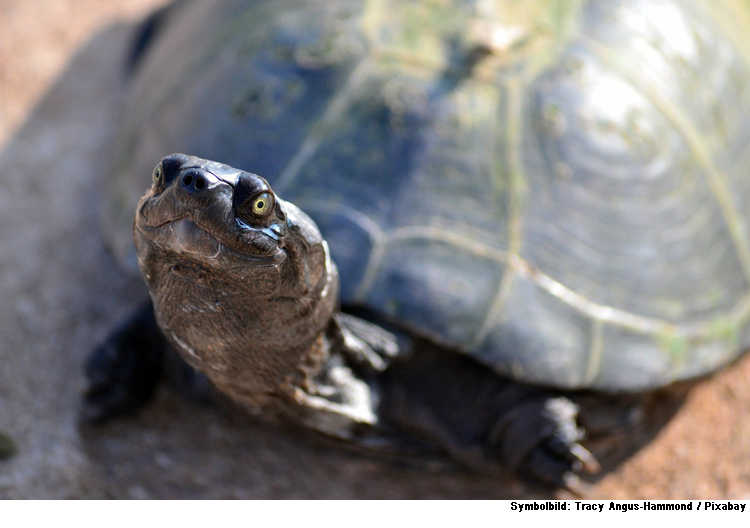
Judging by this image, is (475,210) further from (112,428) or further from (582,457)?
(112,428)

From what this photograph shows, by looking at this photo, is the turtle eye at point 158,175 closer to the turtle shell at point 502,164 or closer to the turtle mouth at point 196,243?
the turtle mouth at point 196,243

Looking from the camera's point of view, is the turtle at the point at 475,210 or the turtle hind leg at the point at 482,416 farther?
the turtle hind leg at the point at 482,416

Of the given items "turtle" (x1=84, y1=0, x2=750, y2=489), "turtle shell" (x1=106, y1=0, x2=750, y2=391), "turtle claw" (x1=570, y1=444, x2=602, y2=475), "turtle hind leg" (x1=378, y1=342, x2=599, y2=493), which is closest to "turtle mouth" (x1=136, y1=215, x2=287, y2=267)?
"turtle" (x1=84, y1=0, x2=750, y2=489)

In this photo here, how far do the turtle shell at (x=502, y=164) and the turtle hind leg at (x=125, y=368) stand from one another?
233 mm

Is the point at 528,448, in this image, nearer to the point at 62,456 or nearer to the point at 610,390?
the point at 610,390

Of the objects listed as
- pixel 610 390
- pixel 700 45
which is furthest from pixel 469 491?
pixel 700 45

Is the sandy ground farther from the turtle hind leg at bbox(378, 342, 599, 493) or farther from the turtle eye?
the turtle eye

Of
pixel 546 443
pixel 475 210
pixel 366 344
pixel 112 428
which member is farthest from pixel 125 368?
pixel 546 443

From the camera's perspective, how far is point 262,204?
1176mm

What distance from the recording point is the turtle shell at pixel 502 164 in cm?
186

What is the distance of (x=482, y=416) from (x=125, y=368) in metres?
1.06

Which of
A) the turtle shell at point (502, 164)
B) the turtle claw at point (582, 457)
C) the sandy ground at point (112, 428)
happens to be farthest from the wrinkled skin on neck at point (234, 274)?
the turtle claw at point (582, 457)

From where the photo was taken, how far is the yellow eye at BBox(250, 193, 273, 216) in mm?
1164
